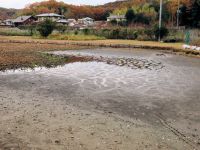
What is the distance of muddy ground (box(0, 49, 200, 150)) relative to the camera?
656 centimetres

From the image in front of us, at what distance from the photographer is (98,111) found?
8.84 metres

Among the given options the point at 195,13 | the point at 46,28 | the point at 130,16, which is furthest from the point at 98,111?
the point at 130,16

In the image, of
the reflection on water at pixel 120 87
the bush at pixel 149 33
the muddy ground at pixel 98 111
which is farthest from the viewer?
the bush at pixel 149 33

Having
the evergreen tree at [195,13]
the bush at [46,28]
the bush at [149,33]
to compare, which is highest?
the evergreen tree at [195,13]

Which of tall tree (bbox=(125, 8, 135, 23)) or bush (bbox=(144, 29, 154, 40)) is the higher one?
tall tree (bbox=(125, 8, 135, 23))

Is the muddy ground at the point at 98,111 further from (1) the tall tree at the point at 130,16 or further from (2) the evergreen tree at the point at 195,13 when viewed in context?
(1) the tall tree at the point at 130,16

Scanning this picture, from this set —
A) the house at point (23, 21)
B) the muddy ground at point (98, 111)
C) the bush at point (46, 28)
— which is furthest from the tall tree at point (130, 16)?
the muddy ground at point (98, 111)

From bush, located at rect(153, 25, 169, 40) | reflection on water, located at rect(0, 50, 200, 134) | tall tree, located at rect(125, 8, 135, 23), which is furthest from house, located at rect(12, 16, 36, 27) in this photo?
reflection on water, located at rect(0, 50, 200, 134)

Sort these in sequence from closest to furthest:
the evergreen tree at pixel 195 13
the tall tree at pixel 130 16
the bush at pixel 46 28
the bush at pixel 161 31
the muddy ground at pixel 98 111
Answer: the muddy ground at pixel 98 111 → the bush at pixel 161 31 → the bush at pixel 46 28 → the evergreen tree at pixel 195 13 → the tall tree at pixel 130 16

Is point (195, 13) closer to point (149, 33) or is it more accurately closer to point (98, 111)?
point (149, 33)

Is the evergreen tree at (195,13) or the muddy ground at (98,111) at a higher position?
the evergreen tree at (195,13)

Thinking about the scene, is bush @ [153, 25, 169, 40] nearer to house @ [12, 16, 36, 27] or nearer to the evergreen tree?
the evergreen tree

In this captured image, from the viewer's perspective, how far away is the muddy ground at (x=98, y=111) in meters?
6.56

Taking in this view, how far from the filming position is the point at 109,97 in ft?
34.9
